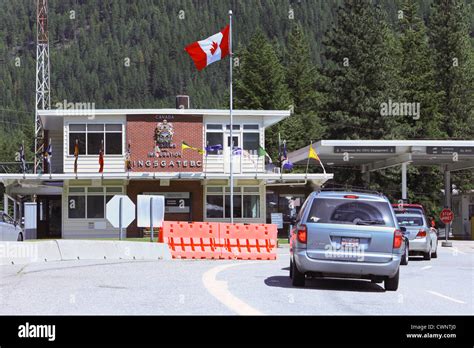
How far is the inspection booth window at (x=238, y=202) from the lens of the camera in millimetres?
45594

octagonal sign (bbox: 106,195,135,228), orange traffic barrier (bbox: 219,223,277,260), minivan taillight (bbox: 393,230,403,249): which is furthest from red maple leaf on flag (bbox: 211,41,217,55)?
minivan taillight (bbox: 393,230,403,249)

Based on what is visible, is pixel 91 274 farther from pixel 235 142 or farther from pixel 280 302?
pixel 235 142

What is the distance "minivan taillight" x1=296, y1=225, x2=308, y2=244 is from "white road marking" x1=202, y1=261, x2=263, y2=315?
1.55 metres

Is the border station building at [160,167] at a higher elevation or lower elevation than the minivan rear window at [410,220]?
higher

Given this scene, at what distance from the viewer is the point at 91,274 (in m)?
17.6

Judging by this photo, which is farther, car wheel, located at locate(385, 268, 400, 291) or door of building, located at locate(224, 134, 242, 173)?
door of building, located at locate(224, 134, 242, 173)

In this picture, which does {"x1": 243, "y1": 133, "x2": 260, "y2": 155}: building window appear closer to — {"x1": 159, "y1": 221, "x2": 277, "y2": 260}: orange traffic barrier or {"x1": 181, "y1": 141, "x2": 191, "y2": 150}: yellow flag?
{"x1": 181, "y1": 141, "x2": 191, "y2": 150}: yellow flag

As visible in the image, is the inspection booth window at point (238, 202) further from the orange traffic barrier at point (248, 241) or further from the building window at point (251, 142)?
the orange traffic barrier at point (248, 241)

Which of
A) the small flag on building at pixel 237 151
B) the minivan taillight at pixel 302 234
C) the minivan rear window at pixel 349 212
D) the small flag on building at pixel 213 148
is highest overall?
the small flag on building at pixel 213 148

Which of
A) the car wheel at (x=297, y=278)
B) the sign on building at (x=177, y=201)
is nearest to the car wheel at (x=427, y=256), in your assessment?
the car wheel at (x=297, y=278)

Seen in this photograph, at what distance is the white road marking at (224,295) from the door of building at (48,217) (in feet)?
104

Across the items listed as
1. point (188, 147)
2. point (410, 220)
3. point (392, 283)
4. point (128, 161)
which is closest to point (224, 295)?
point (392, 283)

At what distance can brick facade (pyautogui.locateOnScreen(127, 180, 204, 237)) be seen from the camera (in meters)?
44.7
